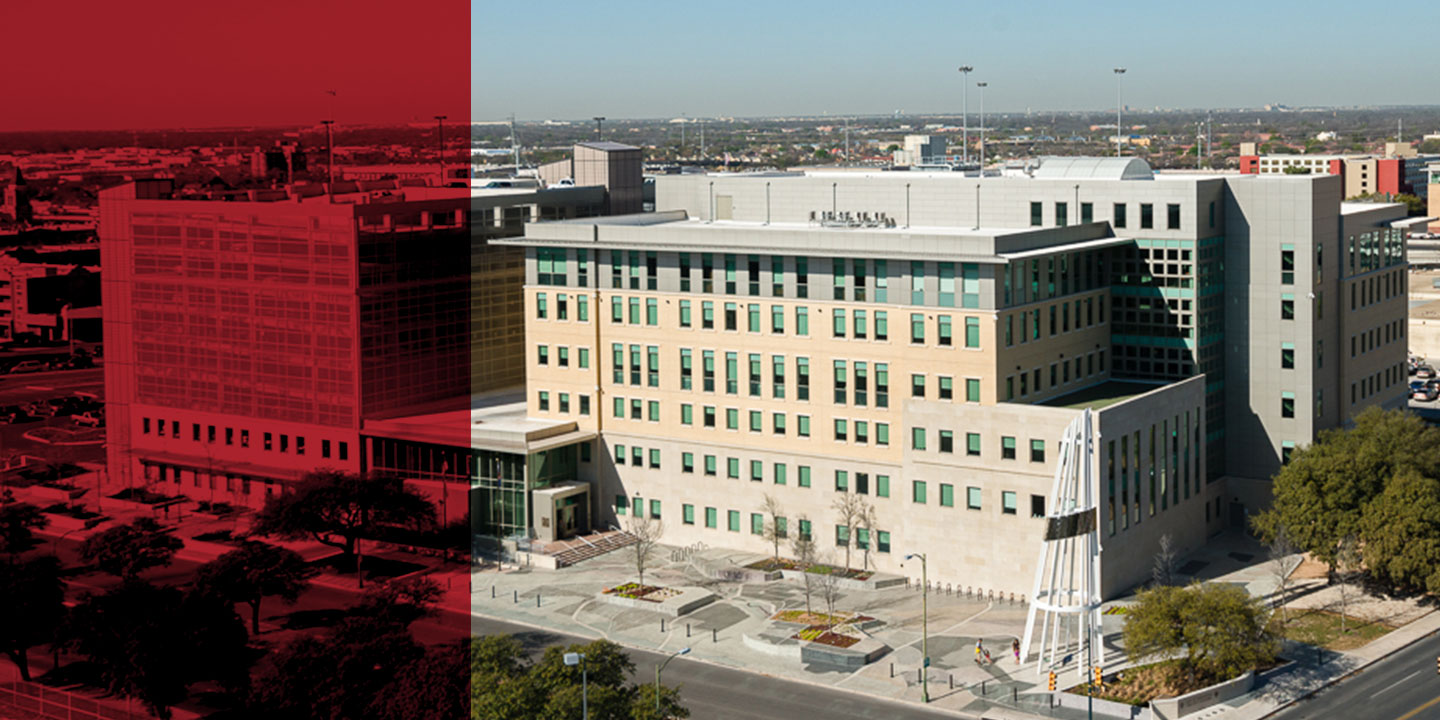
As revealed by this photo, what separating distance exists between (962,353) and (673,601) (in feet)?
73.6

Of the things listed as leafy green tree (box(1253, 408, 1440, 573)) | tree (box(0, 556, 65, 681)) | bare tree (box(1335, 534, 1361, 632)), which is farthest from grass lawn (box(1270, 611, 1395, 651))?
tree (box(0, 556, 65, 681))

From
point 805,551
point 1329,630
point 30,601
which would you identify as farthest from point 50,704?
point 1329,630

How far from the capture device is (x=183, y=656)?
38.4m

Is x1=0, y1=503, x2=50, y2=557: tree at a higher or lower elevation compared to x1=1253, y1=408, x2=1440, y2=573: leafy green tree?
higher

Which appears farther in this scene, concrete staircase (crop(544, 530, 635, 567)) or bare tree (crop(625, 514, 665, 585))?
concrete staircase (crop(544, 530, 635, 567))

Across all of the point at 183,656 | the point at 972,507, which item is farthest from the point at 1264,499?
the point at 183,656

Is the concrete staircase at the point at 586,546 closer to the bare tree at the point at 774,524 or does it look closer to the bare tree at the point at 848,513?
the bare tree at the point at 774,524

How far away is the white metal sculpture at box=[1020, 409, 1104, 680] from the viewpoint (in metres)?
78.6

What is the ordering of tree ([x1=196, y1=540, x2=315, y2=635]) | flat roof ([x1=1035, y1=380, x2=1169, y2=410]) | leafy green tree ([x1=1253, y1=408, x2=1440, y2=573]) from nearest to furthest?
tree ([x1=196, y1=540, x2=315, y2=635]) → leafy green tree ([x1=1253, y1=408, x2=1440, y2=573]) → flat roof ([x1=1035, y1=380, x2=1169, y2=410])

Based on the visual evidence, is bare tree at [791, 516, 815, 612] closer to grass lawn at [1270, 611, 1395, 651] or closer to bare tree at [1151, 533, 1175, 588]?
bare tree at [1151, 533, 1175, 588]

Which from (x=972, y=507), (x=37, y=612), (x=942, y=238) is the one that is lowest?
(x=972, y=507)

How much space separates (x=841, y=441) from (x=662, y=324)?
48.3ft

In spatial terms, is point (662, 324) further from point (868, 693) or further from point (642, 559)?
point (868, 693)

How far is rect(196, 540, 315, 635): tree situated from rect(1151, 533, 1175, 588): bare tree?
65.8 meters
